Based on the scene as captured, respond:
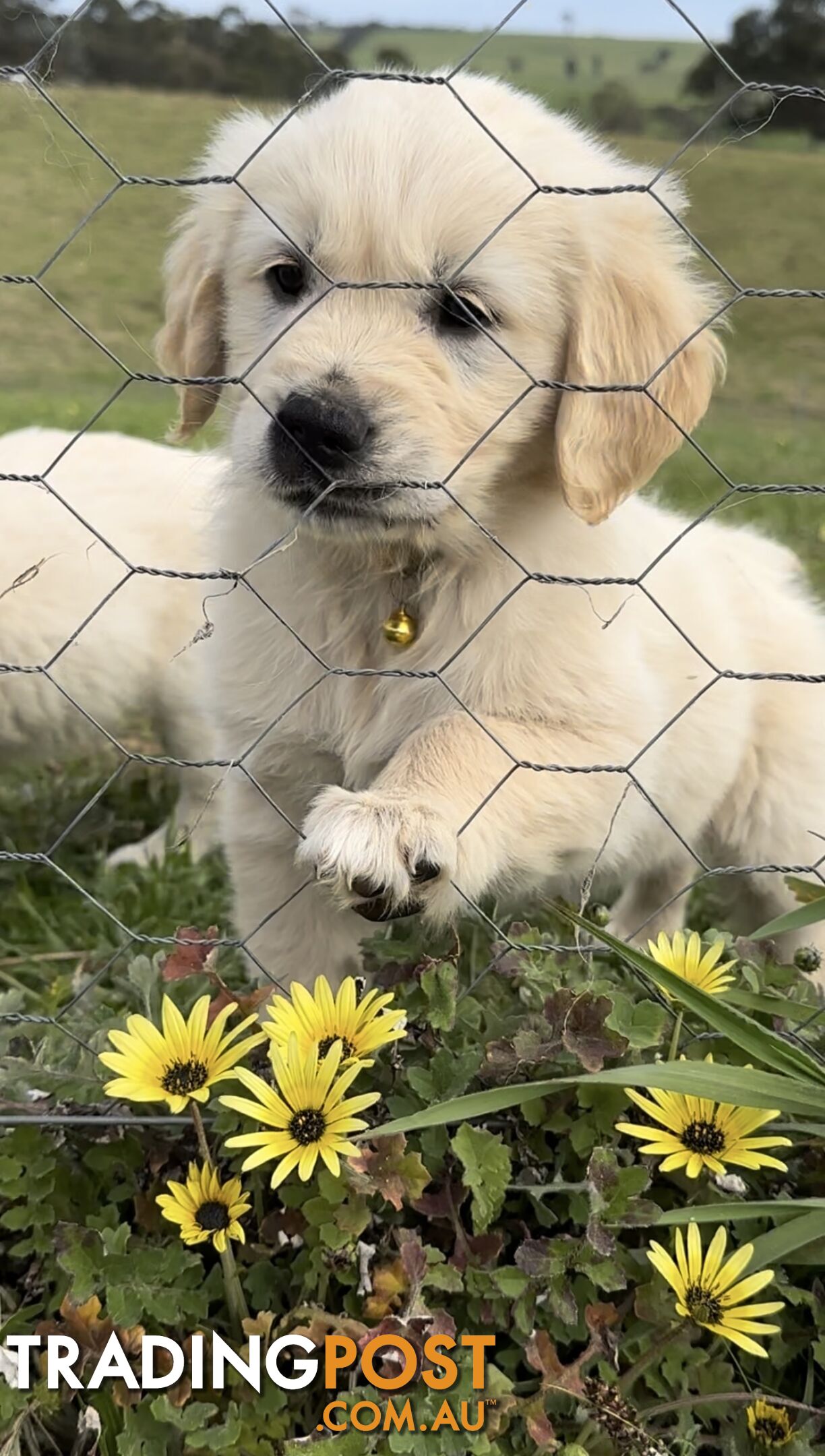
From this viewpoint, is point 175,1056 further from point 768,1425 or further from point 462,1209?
point 768,1425

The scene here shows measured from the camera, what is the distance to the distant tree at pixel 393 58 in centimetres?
188

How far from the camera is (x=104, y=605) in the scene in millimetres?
2541

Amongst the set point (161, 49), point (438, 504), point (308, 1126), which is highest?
point (161, 49)

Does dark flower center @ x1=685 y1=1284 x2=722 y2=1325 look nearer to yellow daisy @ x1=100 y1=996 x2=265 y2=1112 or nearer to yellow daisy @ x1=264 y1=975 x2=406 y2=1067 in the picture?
yellow daisy @ x1=264 y1=975 x2=406 y2=1067

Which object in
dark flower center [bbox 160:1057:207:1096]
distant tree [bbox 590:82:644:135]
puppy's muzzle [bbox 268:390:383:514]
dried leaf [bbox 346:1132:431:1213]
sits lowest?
dried leaf [bbox 346:1132:431:1213]

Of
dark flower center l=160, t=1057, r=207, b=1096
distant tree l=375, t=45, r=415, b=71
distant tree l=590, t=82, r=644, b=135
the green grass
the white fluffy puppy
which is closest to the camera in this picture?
dark flower center l=160, t=1057, r=207, b=1096

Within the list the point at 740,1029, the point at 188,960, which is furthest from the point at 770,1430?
the point at 188,960

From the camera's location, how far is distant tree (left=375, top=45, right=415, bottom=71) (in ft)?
6.17

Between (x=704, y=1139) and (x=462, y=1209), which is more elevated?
(x=704, y=1139)

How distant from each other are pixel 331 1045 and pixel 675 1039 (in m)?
0.37

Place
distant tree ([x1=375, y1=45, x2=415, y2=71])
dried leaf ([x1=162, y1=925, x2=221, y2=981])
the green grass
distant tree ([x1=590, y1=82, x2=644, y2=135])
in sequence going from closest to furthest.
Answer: dried leaf ([x1=162, y1=925, x2=221, y2=981]) → distant tree ([x1=375, y1=45, x2=415, y2=71]) → distant tree ([x1=590, y1=82, x2=644, y2=135]) → the green grass

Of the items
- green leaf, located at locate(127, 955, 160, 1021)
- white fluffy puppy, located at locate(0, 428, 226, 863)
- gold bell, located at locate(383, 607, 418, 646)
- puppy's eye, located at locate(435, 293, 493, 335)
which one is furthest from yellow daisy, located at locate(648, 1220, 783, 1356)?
white fluffy puppy, located at locate(0, 428, 226, 863)

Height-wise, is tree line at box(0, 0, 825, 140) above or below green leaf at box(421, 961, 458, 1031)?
above

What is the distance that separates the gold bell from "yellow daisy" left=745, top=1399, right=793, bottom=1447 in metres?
1.03
